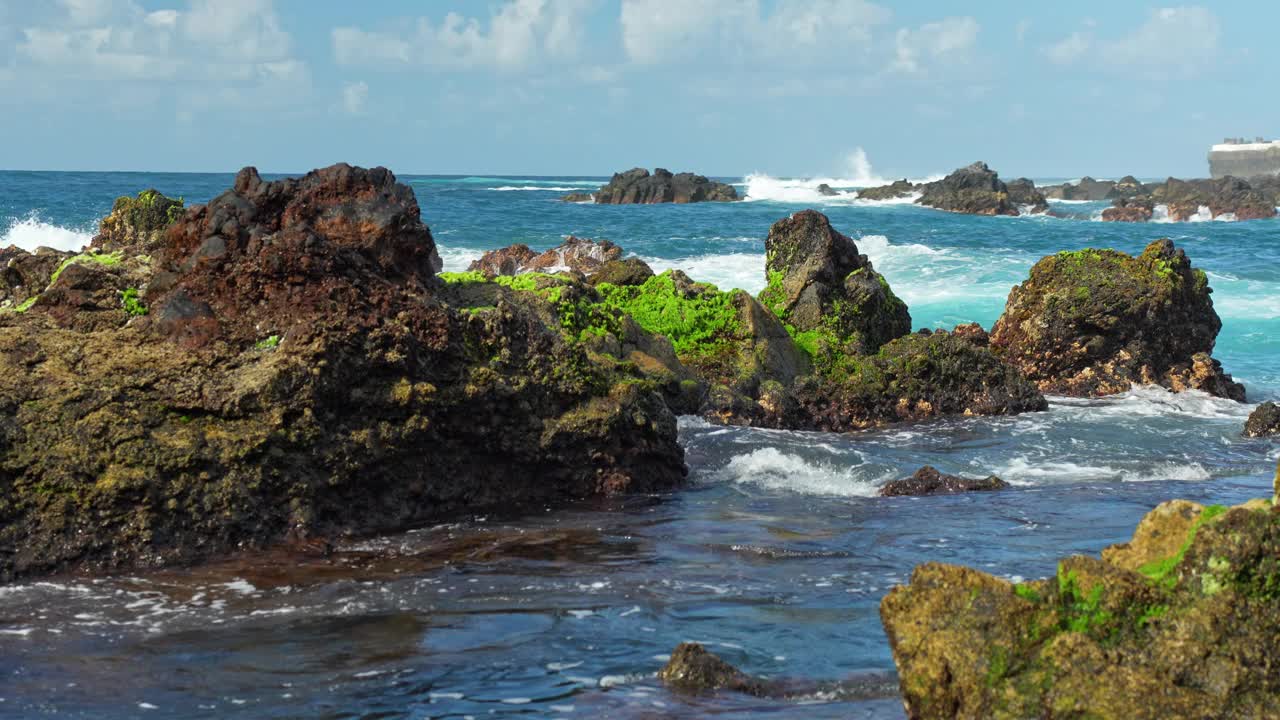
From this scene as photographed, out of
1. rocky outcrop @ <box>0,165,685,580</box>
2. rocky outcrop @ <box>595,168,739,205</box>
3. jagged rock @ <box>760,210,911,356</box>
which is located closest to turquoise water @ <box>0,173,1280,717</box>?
rocky outcrop @ <box>0,165,685,580</box>

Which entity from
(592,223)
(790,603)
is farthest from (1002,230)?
(790,603)

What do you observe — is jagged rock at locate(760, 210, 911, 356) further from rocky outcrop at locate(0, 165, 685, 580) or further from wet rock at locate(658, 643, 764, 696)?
wet rock at locate(658, 643, 764, 696)

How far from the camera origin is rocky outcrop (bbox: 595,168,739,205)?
242 feet

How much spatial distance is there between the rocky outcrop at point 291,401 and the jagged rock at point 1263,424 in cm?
595

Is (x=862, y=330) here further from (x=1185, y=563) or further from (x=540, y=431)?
(x=1185, y=563)

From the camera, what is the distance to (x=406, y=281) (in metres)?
8.13

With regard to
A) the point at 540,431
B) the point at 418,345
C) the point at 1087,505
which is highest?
the point at 418,345

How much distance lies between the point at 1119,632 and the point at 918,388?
343 inches

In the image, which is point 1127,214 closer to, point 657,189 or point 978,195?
point 978,195

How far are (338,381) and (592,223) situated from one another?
139 feet

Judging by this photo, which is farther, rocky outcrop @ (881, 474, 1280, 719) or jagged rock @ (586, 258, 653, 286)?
jagged rock @ (586, 258, 653, 286)

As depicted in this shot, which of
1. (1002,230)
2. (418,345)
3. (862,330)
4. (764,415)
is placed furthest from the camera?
(1002,230)

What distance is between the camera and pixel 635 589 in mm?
6090

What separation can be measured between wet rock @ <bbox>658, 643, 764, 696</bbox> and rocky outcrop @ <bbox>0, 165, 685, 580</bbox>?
2810 millimetres
